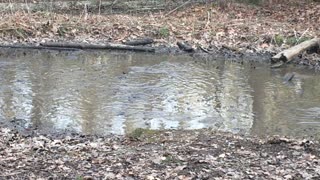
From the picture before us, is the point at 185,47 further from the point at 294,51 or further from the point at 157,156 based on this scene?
the point at 157,156

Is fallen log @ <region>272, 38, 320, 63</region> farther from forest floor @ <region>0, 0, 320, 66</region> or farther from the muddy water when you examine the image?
the muddy water

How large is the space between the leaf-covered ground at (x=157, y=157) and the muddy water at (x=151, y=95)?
1.03 meters

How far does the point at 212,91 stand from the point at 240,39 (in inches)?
232

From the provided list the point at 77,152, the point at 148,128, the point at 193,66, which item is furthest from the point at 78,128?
the point at 193,66

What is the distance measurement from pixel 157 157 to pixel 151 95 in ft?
14.6

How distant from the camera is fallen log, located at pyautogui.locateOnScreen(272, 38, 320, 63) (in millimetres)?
15062

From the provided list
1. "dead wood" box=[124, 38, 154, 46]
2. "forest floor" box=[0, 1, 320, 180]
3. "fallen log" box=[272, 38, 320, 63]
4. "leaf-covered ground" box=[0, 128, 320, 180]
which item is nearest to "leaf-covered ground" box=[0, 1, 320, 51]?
"dead wood" box=[124, 38, 154, 46]

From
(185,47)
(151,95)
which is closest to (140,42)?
(185,47)

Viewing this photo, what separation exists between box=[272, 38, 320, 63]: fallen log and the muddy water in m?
0.54

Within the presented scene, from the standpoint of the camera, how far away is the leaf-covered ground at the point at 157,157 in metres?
6.54

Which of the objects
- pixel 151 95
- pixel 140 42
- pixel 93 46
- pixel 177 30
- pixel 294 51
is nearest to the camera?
pixel 151 95

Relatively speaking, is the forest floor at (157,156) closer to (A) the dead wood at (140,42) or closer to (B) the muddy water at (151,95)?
(B) the muddy water at (151,95)

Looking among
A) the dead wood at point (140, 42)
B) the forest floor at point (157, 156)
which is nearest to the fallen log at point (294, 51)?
the dead wood at point (140, 42)

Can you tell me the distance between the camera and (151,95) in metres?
11.6
